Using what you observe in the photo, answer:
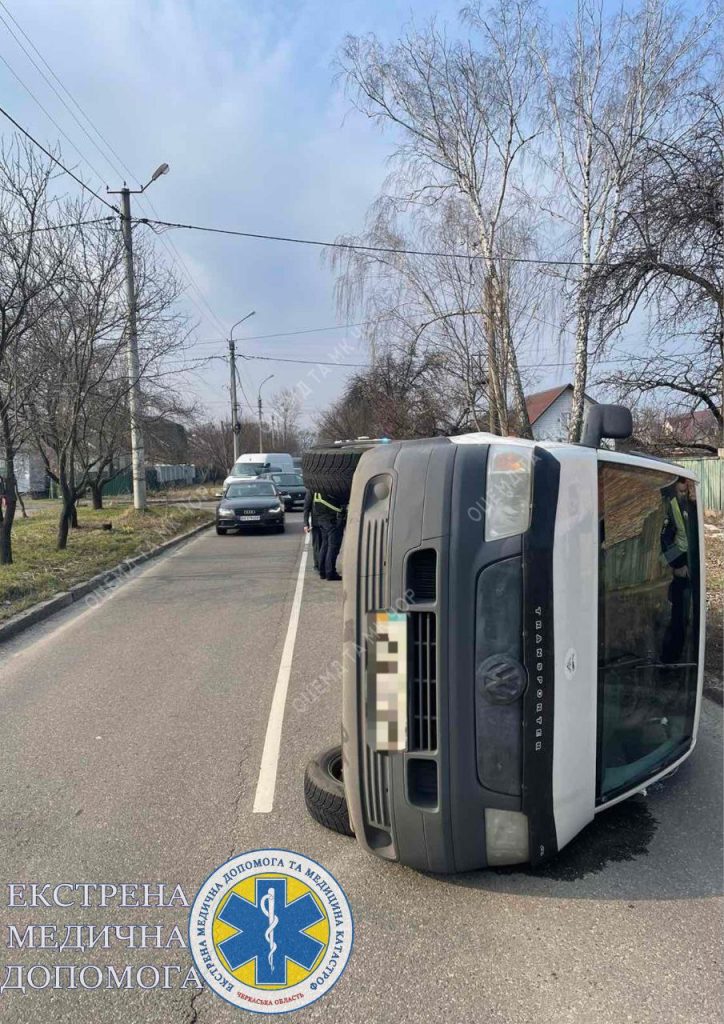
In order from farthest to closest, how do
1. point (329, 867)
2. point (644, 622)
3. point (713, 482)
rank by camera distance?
point (713, 482)
point (644, 622)
point (329, 867)

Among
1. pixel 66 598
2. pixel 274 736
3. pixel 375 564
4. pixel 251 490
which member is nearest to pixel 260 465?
pixel 251 490

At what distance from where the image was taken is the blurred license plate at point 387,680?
2574 mm

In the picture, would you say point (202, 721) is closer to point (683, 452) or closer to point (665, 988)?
point (665, 988)

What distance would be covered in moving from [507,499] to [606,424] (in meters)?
1.03

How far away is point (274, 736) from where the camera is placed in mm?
4598

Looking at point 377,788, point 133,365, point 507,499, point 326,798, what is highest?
point 133,365


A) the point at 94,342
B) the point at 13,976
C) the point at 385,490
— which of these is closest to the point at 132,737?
the point at 13,976

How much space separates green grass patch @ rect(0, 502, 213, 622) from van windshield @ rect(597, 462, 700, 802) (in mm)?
7040

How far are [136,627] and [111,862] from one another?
509cm

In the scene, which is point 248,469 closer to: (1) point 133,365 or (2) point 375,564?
(1) point 133,365

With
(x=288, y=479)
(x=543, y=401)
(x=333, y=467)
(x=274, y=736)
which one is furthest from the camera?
(x=543, y=401)

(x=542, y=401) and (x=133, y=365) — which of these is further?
(x=542, y=401)

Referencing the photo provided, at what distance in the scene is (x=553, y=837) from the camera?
2.65 m

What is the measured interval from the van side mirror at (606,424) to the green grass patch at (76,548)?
7.04m
